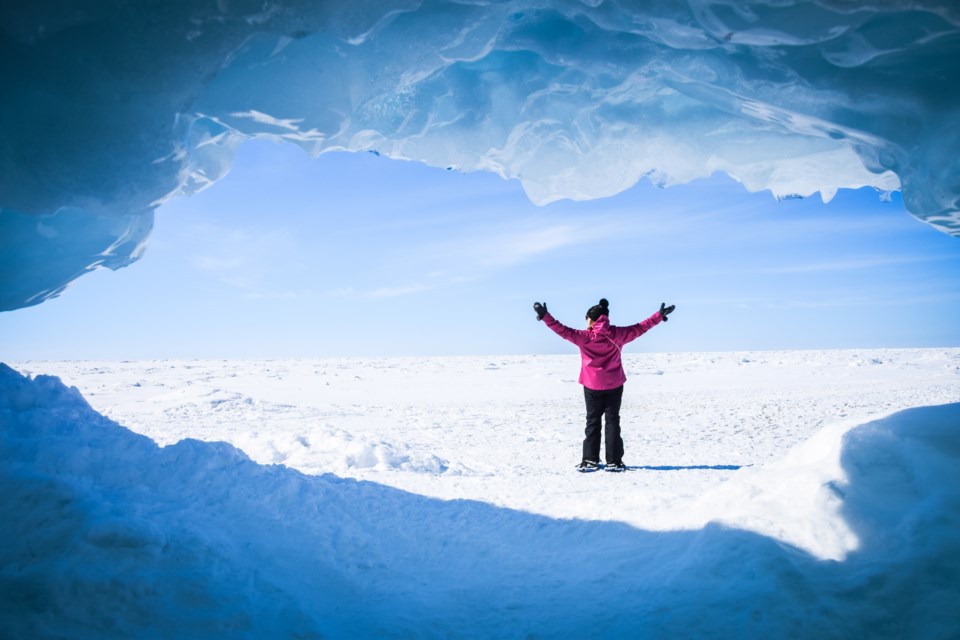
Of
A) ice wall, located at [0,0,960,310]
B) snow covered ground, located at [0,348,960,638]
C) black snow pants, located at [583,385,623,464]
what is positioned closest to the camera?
snow covered ground, located at [0,348,960,638]

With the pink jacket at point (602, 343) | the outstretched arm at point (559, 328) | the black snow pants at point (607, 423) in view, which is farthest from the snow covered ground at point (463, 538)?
the outstretched arm at point (559, 328)

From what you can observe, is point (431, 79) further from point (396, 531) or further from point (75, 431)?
Result: point (75, 431)

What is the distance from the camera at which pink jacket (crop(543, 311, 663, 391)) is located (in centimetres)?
563

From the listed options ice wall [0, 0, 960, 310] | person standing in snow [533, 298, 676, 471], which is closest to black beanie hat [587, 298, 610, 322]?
person standing in snow [533, 298, 676, 471]

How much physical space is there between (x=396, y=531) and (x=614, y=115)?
3.93 metres

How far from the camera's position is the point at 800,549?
2795mm

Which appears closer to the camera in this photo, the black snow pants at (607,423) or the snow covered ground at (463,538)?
the snow covered ground at (463,538)

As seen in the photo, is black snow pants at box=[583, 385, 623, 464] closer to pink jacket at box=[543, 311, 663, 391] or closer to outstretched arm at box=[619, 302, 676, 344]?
pink jacket at box=[543, 311, 663, 391]

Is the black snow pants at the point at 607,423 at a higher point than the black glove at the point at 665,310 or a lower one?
lower

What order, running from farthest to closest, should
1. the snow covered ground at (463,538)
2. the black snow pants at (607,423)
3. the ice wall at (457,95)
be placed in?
the black snow pants at (607,423) → the ice wall at (457,95) → the snow covered ground at (463,538)

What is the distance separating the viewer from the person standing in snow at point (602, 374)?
5.63 metres

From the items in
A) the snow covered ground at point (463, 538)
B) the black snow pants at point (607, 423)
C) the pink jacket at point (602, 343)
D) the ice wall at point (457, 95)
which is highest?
the ice wall at point (457, 95)

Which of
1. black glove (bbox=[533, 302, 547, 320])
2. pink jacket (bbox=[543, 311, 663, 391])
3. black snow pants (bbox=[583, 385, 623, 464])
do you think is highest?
black glove (bbox=[533, 302, 547, 320])

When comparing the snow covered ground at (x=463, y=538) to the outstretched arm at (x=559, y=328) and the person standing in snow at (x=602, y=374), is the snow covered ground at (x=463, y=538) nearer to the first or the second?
the person standing in snow at (x=602, y=374)
